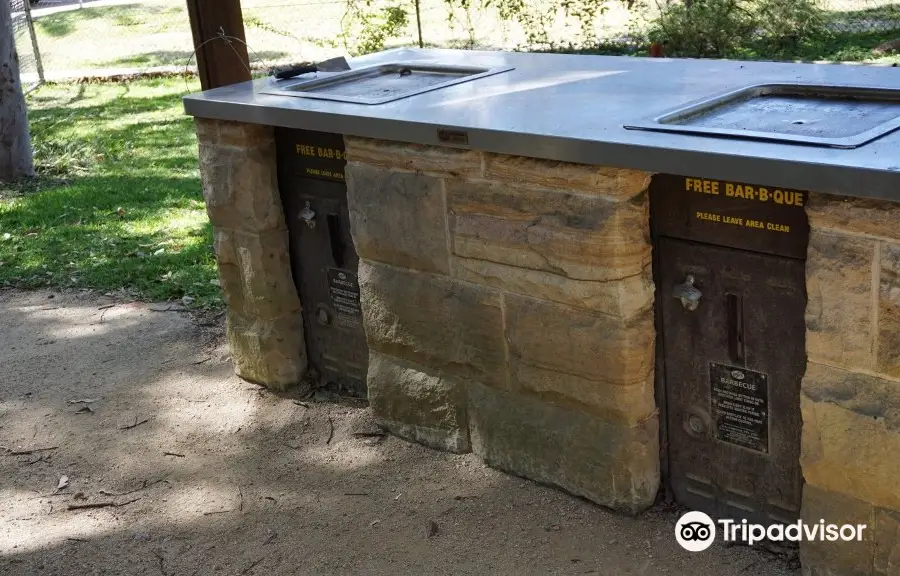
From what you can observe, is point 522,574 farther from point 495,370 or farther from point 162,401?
point 162,401

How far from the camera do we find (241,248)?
191 inches

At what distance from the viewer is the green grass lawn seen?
21.6 feet

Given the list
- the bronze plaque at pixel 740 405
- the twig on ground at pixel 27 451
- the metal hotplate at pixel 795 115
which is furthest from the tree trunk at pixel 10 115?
the bronze plaque at pixel 740 405

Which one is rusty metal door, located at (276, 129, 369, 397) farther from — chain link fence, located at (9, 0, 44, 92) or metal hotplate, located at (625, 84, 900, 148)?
chain link fence, located at (9, 0, 44, 92)

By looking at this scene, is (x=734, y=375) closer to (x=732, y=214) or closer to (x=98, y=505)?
(x=732, y=214)

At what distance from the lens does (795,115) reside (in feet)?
11.4

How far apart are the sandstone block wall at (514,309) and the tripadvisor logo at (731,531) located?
0.17m

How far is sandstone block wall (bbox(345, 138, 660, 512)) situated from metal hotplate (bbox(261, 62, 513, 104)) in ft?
1.26

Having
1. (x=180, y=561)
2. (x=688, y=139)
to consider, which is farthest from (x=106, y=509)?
(x=688, y=139)

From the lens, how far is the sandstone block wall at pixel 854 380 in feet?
9.36

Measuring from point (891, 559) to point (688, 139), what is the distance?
1.30 metres

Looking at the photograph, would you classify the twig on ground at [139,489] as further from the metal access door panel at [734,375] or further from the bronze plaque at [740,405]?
the bronze plaque at [740,405]

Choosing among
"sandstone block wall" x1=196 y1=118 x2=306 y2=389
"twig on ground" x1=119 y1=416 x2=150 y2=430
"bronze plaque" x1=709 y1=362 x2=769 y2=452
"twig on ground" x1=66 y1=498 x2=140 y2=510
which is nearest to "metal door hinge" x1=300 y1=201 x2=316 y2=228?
"sandstone block wall" x1=196 y1=118 x2=306 y2=389

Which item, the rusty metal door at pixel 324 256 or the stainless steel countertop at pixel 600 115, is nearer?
the stainless steel countertop at pixel 600 115
